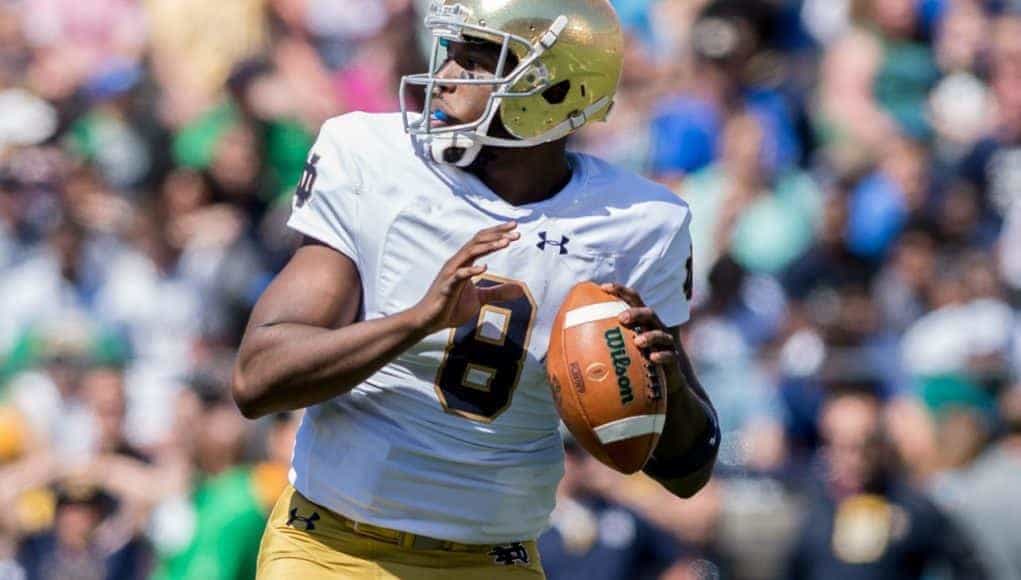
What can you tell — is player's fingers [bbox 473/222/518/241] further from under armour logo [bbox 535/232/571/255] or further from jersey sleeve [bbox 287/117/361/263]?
jersey sleeve [bbox 287/117/361/263]

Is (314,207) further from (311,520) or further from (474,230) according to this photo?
(311,520)

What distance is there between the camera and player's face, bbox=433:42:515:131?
3783 mm

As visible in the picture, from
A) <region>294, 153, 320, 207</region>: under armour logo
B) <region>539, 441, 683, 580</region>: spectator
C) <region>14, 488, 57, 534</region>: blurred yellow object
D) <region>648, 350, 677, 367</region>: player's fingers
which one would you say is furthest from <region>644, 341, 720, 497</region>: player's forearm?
<region>14, 488, 57, 534</region>: blurred yellow object

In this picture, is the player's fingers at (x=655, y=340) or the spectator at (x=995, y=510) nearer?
the player's fingers at (x=655, y=340)

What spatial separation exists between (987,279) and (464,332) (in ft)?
13.2

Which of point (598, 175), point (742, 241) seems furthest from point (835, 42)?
point (598, 175)

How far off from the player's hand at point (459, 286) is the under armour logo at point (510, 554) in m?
0.60

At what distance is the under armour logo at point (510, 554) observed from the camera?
12.6ft

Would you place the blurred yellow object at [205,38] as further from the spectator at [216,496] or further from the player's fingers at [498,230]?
the player's fingers at [498,230]

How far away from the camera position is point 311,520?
376 centimetres

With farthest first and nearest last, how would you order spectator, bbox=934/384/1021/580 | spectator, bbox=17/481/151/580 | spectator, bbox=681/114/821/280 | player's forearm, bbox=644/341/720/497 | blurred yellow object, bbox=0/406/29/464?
blurred yellow object, bbox=0/406/29/464 < spectator, bbox=681/114/821/280 < spectator, bbox=17/481/151/580 < spectator, bbox=934/384/1021/580 < player's forearm, bbox=644/341/720/497

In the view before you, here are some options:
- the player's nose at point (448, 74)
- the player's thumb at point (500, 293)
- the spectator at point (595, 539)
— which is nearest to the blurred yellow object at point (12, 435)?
the spectator at point (595, 539)

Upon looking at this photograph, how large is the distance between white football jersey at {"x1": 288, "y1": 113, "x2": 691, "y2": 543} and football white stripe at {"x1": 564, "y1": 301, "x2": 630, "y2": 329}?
0.45 feet

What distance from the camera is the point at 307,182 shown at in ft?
12.3
